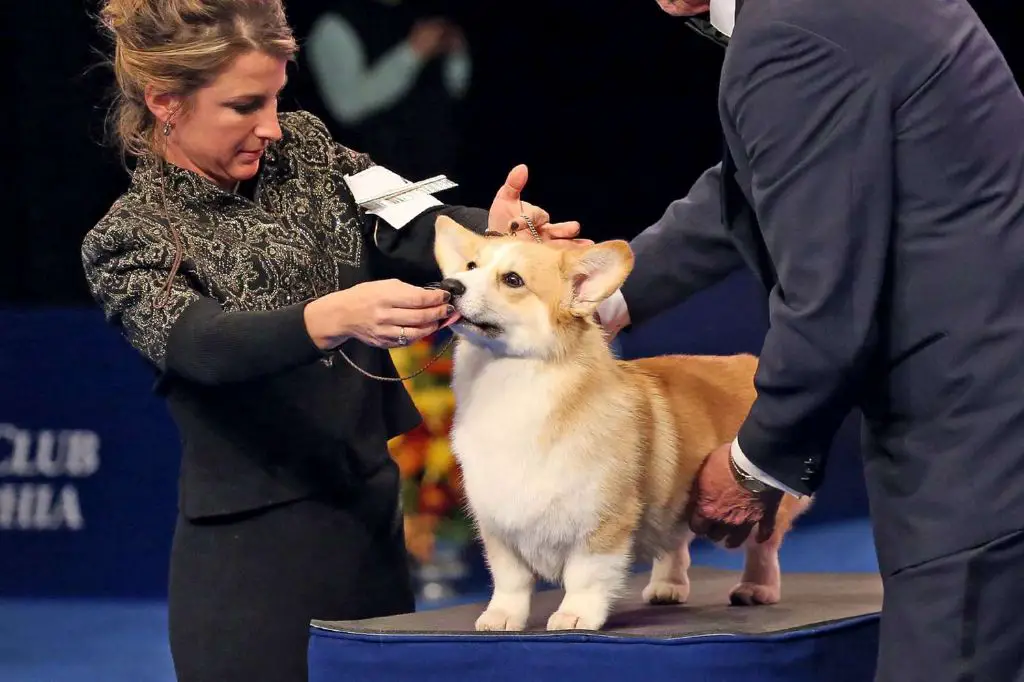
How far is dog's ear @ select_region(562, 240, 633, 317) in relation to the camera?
1903mm

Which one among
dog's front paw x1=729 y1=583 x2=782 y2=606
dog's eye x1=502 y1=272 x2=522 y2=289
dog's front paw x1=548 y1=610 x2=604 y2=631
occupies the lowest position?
dog's front paw x1=729 y1=583 x2=782 y2=606

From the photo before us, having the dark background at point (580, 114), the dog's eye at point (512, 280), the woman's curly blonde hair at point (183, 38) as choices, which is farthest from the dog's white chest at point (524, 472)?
the dark background at point (580, 114)

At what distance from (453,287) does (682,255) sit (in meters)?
0.48

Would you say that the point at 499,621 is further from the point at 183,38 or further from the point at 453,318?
the point at 183,38

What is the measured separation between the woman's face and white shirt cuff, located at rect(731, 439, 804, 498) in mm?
839

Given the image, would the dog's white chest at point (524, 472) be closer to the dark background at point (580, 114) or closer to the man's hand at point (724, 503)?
the man's hand at point (724, 503)

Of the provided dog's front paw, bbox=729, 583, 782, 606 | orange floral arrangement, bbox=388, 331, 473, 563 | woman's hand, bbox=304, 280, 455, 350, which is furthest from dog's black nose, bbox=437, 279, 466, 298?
orange floral arrangement, bbox=388, 331, 473, 563

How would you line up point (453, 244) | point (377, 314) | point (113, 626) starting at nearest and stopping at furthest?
point (377, 314), point (453, 244), point (113, 626)

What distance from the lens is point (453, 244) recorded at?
203 cm

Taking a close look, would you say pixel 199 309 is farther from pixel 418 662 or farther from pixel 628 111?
pixel 628 111

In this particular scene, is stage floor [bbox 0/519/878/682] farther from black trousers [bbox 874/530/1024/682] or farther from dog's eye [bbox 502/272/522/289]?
black trousers [bbox 874/530/1024/682]

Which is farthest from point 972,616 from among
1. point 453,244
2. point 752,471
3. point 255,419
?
point 255,419

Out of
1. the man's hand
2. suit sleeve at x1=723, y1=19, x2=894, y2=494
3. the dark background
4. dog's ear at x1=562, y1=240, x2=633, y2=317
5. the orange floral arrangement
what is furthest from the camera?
the dark background

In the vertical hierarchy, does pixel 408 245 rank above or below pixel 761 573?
above
